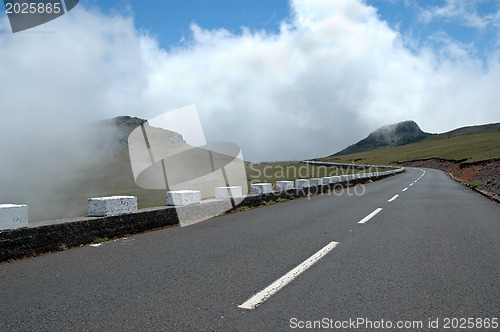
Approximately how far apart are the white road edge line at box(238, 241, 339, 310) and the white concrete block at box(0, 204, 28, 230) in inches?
164

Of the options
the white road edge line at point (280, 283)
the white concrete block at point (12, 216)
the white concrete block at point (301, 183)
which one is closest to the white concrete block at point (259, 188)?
the white concrete block at point (301, 183)

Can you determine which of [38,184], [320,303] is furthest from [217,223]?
[38,184]

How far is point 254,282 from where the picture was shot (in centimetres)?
423

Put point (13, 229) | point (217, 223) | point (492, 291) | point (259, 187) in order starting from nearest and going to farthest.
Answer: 1. point (492, 291)
2. point (13, 229)
3. point (217, 223)
4. point (259, 187)

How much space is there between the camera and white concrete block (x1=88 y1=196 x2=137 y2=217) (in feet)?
22.8

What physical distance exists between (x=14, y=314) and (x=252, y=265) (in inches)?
112

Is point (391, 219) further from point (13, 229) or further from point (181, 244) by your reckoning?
point (13, 229)

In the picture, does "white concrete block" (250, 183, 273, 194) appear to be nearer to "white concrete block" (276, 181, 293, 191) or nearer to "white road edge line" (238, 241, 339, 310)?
"white concrete block" (276, 181, 293, 191)

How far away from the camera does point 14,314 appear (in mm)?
3404

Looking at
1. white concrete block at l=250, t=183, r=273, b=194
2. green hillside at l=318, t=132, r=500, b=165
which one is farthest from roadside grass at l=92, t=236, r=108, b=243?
green hillside at l=318, t=132, r=500, b=165

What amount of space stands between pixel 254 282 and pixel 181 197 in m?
5.16
